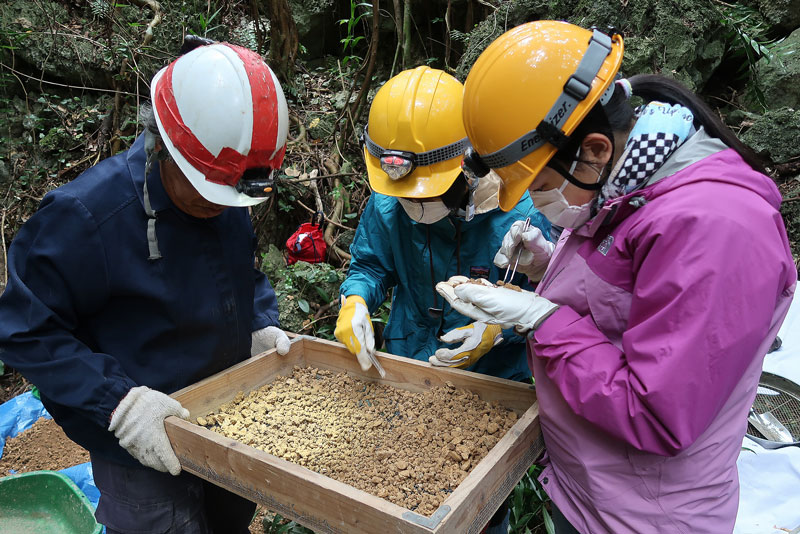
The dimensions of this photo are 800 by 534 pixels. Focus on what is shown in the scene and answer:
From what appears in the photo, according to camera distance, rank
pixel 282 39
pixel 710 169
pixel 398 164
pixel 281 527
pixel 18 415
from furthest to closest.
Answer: pixel 282 39, pixel 18 415, pixel 281 527, pixel 398 164, pixel 710 169

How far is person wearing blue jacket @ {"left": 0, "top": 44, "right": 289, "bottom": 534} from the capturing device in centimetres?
125

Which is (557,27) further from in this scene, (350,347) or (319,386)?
(319,386)

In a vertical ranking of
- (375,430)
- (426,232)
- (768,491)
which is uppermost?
(426,232)

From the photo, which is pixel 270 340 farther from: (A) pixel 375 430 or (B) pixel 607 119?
(B) pixel 607 119

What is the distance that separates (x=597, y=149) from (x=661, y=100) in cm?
24

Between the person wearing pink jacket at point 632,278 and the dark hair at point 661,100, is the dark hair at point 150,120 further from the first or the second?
the dark hair at point 661,100

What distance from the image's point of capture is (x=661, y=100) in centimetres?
118

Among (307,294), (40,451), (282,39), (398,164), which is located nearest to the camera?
(398,164)

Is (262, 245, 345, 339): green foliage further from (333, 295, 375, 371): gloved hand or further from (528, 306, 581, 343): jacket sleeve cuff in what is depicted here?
(528, 306, 581, 343): jacket sleeve cuff

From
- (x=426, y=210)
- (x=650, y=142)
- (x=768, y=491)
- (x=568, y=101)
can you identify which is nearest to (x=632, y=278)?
(x=650, y=142)

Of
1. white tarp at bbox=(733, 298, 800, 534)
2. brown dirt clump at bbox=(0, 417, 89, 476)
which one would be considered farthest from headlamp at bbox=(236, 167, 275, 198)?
brown dirt clump at bbox=(0, 417, 89, 476)

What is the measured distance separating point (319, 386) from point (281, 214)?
3246 millimetres

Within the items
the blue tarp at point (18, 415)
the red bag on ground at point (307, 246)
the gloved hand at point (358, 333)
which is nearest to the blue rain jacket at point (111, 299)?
the gloved hand at point (358, 333)

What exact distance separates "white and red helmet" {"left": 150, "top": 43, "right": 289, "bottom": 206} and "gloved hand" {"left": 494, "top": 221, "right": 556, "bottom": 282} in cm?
82
